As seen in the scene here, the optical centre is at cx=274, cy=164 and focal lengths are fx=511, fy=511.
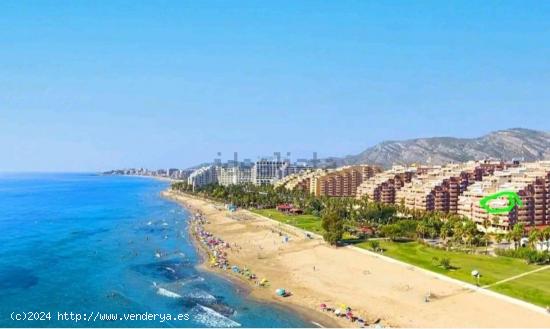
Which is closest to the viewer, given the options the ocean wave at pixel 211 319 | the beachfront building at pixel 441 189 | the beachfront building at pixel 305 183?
the ocean wave at pixel 211 319

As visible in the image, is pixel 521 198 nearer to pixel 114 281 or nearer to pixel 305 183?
pixel 114 281

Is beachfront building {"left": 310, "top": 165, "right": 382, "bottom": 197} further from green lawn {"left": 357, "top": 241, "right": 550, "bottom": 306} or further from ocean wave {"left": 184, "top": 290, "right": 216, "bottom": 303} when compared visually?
ocean wave {"left": 184, "top": 290, "right": 216, "bottom": 303}

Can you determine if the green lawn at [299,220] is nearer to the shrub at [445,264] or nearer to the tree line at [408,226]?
the tree line at [408,226]

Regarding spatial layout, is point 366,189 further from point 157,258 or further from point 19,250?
point 19,250

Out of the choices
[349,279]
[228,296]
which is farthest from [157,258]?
[349,279]

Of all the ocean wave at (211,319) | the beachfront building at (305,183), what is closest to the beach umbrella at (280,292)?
the ocean wave at (211,319)

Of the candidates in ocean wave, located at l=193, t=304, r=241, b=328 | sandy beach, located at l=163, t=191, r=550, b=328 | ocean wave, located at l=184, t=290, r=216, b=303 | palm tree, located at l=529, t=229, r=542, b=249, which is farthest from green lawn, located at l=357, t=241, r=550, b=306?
ocean wave, located at l=184, t=290, r=216, b=303
